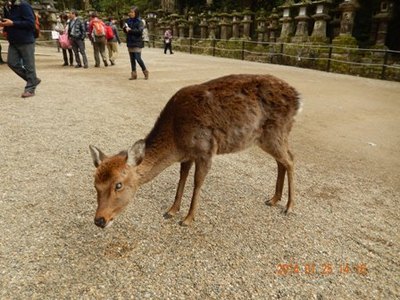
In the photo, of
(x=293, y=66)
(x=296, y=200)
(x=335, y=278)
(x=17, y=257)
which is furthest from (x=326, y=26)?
(x=17, y=257)

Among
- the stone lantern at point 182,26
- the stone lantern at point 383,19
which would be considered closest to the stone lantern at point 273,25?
the stone lantern at point 383,19

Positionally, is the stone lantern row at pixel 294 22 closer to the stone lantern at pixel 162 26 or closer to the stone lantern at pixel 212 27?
the stone lantern at pixel 212 27

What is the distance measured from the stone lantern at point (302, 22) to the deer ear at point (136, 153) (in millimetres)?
16157

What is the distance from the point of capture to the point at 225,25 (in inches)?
906

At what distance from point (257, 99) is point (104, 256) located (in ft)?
7.28

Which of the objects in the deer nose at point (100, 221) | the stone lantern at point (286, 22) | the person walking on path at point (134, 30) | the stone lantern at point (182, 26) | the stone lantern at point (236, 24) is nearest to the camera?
the deer nose at point (100, 221)

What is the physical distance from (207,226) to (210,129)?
3.40ft

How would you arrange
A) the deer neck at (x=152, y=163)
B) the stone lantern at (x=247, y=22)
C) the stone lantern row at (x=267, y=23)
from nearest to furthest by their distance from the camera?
the deer neck at (x=152, y=163)
the stone lantern row at (x=267, y=23)
the stone lantern at (x=247, y=22)

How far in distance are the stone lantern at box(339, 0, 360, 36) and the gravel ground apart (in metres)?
10.6

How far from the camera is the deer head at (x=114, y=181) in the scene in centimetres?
262

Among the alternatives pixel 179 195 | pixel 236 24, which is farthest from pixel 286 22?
pixel 179 195

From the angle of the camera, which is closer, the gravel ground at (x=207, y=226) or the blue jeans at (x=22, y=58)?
the gravel ground at (x=207, y=226)

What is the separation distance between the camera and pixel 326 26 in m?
16.4

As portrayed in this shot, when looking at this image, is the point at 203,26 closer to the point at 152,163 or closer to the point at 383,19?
the point at 383,19
